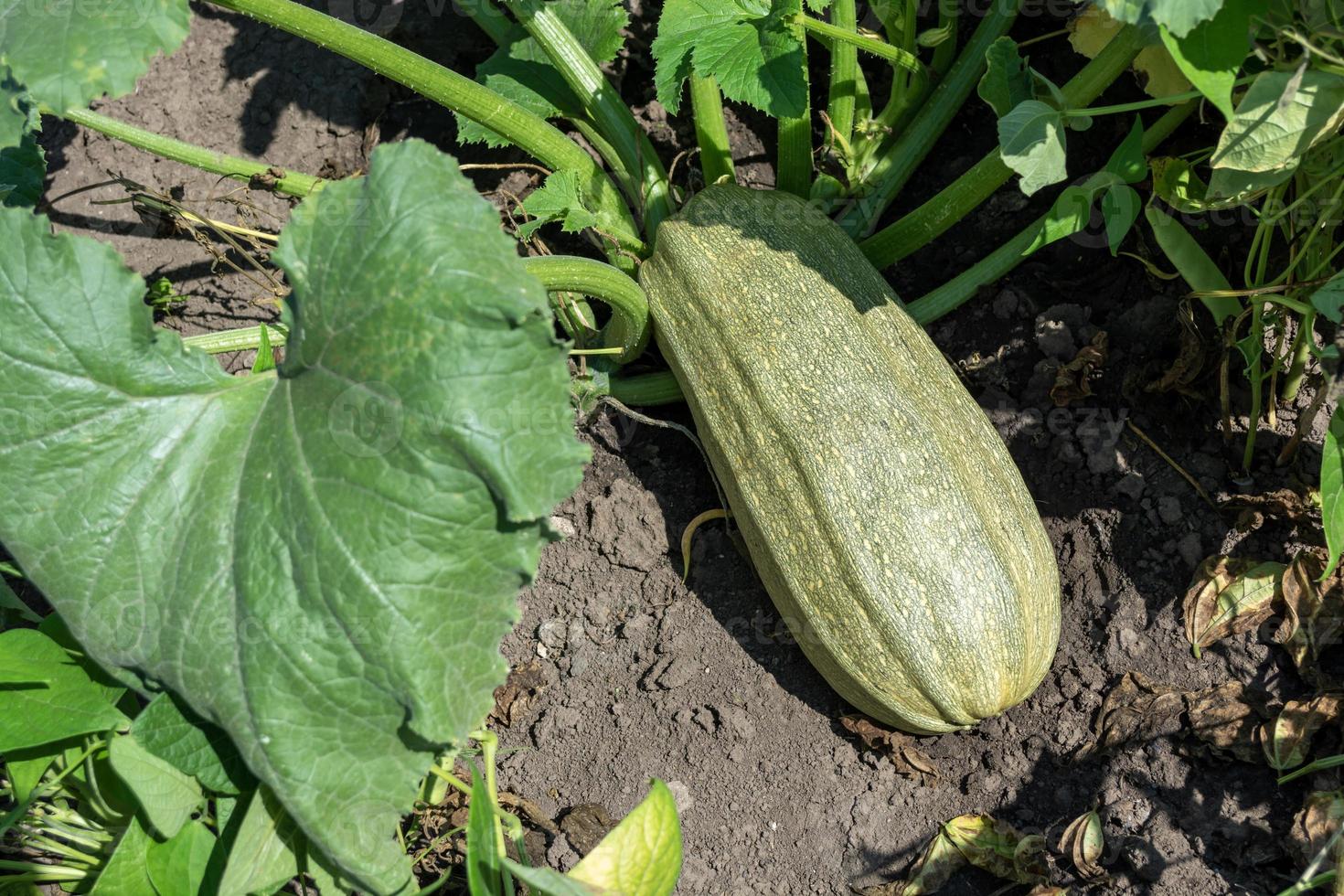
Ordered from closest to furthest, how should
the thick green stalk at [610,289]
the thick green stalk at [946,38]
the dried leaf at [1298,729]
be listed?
the dried leaf at [1298,729] < the thick green stalk at [610,289] < the thick green stalk at [946,38]

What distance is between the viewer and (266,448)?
1901 mm

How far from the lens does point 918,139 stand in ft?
9.34

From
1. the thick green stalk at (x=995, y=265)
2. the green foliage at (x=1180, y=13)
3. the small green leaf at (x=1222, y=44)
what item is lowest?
the thick green stalk at (x=995, y=265)

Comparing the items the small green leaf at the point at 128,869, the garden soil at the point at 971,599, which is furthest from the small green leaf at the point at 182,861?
the garden soil at the point at 971,599

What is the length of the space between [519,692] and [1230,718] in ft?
5.18

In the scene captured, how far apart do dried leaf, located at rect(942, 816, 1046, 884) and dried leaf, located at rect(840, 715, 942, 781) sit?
5.0 inches

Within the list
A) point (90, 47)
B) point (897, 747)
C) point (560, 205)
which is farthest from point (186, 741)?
point (897, 747)

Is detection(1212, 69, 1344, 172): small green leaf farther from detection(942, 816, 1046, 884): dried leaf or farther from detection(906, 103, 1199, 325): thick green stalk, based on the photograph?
detection(942, 816, 1046, 884): dried leaf

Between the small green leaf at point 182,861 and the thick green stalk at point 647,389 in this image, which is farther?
the thick green stalk at point 647,389

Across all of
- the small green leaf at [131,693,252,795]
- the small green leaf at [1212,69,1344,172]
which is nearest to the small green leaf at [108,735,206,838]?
the small green leaf at [131,693,252,795]

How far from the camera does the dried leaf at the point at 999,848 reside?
7.73 ft

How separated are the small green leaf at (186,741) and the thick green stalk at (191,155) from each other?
1192 mm

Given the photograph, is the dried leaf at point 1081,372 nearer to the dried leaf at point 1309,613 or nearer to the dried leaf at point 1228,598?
the dried leaf at point 1228,598

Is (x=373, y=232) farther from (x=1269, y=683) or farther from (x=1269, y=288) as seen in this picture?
(x=1269, y=683)
